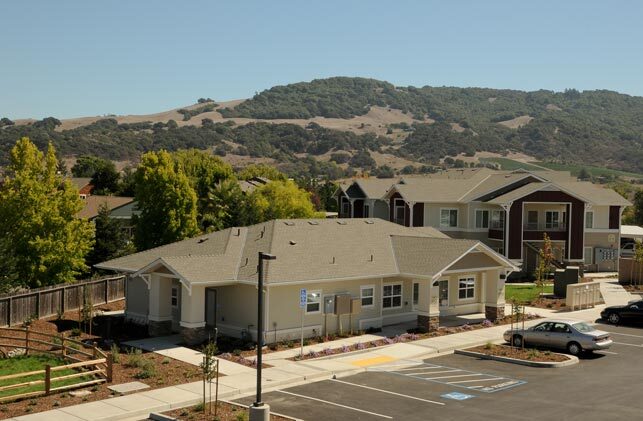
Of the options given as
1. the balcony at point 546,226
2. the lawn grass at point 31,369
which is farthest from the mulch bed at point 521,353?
the balcony at point 546,226

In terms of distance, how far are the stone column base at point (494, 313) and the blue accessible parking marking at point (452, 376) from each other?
10645 mm

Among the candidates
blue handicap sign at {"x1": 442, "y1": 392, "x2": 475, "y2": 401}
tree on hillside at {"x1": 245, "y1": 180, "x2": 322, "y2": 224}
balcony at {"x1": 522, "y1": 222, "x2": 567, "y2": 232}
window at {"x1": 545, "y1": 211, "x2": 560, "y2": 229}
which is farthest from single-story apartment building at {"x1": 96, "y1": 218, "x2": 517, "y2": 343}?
tree on hillside at {"x1": 245, "y1": 180, "x2": 322, "y2": 224}

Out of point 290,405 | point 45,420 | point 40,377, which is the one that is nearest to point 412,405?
point 290,405

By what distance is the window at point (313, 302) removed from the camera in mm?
32594

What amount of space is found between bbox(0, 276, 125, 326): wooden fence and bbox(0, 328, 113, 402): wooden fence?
1.70 meters

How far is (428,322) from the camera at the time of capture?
1355 inches

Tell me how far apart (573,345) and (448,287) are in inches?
381

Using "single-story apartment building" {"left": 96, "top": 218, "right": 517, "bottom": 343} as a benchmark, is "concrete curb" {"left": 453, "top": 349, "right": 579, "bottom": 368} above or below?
below

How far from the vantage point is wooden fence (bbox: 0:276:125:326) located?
3331 centimetres

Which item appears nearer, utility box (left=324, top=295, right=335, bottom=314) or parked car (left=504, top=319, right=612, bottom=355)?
parked car (left=504, top=319, right=612, bottom=355)

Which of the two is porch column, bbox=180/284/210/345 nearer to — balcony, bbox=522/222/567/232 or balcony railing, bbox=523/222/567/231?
balcony, bbox=522/222/567/232

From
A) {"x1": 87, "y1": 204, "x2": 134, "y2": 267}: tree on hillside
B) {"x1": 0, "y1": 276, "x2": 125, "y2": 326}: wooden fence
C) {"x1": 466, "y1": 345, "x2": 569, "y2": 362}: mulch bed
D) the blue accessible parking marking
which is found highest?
{"x1": 87, "y1": 204, "x2": 134, "y2": 267}: tree on hillside

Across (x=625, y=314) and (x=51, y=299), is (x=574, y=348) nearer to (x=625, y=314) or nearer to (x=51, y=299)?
(x=625, y=314)

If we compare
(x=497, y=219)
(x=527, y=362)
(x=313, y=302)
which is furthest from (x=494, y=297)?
(x=497, y=219)
